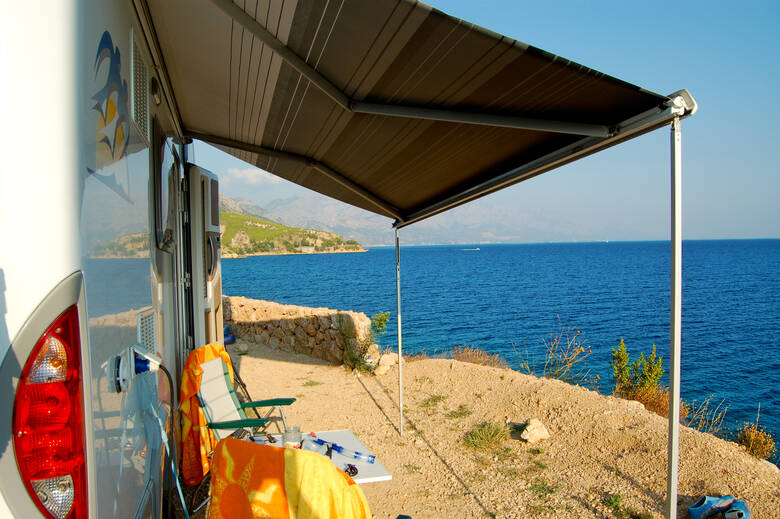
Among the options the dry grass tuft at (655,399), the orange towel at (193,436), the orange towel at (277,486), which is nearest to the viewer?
the orange towel at (277,486)

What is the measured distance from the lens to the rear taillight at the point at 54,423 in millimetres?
831

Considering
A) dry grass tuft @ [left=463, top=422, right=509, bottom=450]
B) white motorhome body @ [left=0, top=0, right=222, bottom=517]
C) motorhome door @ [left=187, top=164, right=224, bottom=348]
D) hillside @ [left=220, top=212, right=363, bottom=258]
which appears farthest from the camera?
hillside @ [left=220, top=212, right=363, bottom=258]

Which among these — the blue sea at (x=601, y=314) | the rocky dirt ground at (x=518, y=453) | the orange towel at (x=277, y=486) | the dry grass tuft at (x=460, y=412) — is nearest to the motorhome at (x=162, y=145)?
the orange towel at (x=277, y=486)

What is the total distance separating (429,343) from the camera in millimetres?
17328

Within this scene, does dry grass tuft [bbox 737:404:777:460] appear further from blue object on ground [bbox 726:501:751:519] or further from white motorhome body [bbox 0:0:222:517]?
white motorhome body [bbox 0:0:222:517]

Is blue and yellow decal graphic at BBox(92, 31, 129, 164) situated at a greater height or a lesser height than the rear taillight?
greater

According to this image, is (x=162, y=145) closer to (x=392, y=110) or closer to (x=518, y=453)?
(x=392, y=110)

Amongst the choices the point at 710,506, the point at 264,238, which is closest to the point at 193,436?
the point at 710,506

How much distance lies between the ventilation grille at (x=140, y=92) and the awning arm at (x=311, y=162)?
2137 millimetres

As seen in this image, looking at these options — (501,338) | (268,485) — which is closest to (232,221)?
(501,338)

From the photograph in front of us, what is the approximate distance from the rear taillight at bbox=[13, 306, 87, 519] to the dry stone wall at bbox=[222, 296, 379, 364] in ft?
21.1

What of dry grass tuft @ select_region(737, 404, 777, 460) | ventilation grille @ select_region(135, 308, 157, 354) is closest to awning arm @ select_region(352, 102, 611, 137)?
ventilation grille @ select_region(135, 308, 157, 354)

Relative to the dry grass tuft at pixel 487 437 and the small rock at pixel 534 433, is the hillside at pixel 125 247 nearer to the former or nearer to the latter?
the dry grass tuft at pixel 487 437

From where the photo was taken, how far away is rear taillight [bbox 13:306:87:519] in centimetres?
83
